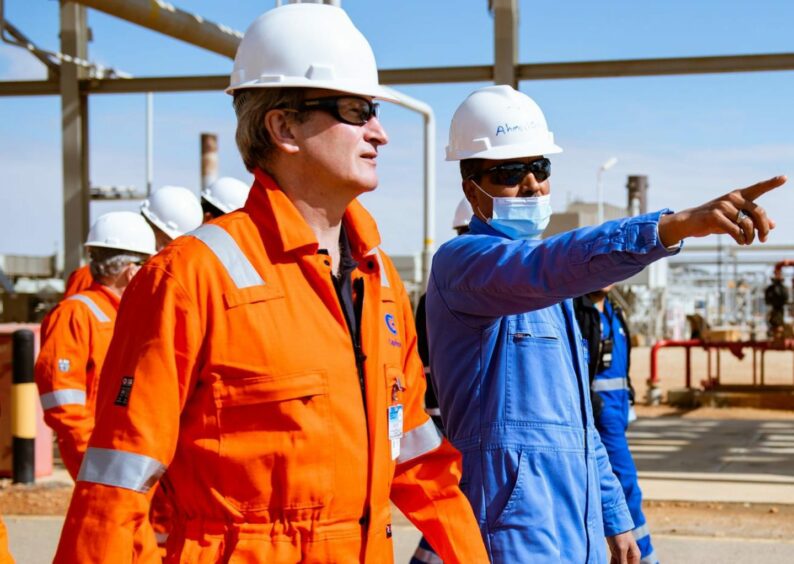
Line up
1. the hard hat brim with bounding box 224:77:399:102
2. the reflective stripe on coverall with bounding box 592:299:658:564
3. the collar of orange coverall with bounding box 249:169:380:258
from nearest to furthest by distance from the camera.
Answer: the collar of orange coverall with bounding box 249:169:380:258
the hard hat brim with bounding box 224:77:399:102
the reflective stripe on coverall with bounding box 592:299:658:564

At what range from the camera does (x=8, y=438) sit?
9.81 m

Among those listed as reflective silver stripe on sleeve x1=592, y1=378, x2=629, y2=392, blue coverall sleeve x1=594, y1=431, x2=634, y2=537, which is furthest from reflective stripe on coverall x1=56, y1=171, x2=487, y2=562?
reflective silver stripe on sleeve x1=592, y1=378, x2=629, y2=392

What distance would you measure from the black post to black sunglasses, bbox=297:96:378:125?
25.1 feet

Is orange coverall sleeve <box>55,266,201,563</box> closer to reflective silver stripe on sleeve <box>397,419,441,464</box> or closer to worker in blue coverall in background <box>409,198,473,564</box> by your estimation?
reflective silver stripe on sleeve <box>397,419,441,464</box>

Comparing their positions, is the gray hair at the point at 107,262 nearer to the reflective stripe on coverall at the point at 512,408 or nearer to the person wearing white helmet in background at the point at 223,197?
the person wearing white helmet in background at the point at 223,197

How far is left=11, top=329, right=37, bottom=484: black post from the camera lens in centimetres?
953

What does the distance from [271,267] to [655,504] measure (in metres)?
6.84

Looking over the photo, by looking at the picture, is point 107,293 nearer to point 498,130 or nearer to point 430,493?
point 498,130

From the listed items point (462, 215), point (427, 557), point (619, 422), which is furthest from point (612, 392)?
point (427, 557)

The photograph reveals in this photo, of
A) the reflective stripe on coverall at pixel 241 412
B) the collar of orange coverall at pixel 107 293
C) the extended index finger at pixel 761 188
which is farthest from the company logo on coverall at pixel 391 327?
the collar of orange coverall at pixel 107 293

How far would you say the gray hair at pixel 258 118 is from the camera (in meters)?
2.51

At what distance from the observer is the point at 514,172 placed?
137 inches

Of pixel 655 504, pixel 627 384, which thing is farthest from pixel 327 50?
pixel 655 504

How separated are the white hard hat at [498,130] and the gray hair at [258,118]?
1102mm
